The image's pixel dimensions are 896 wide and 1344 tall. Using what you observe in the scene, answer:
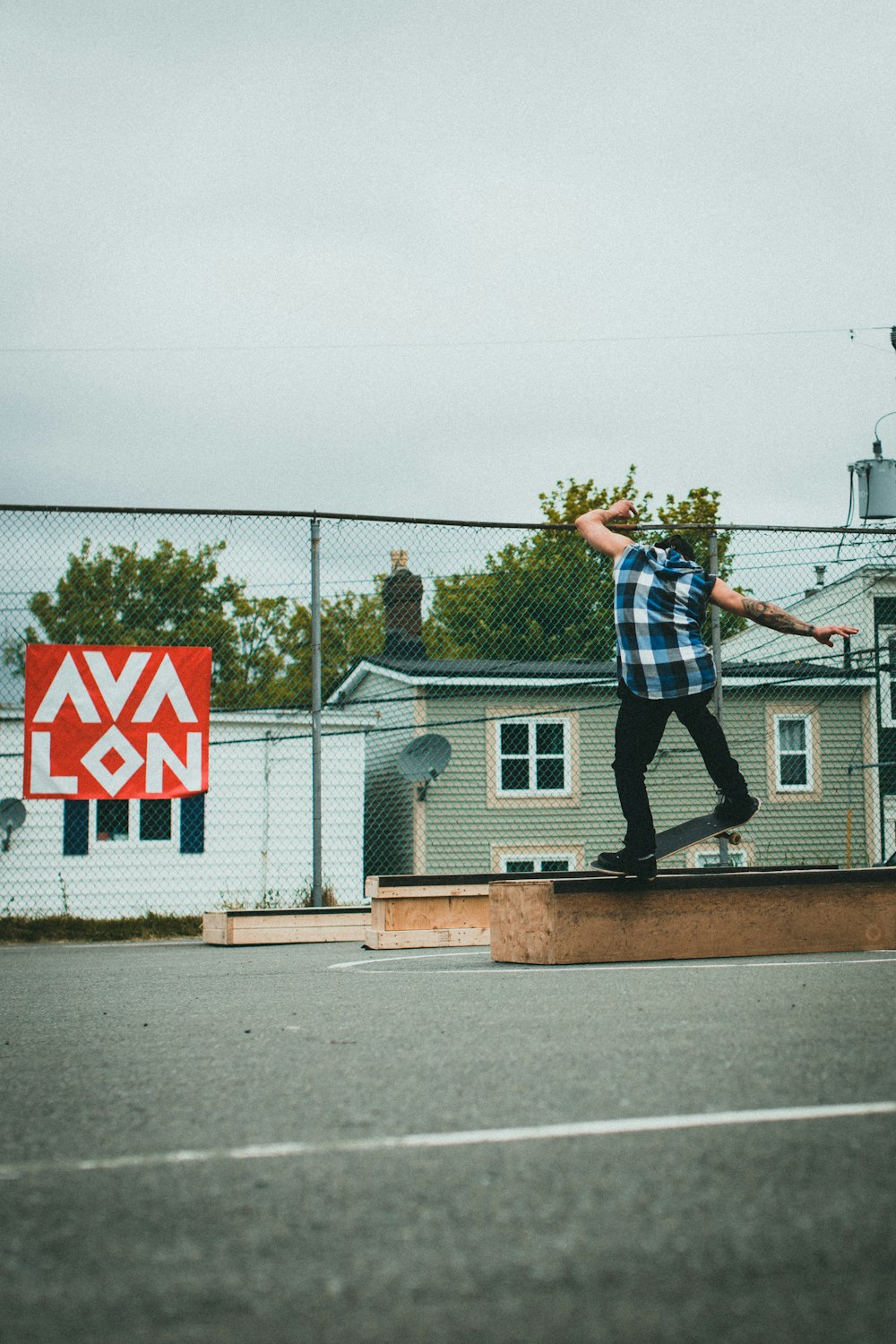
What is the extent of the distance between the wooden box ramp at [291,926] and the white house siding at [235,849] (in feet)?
37.4

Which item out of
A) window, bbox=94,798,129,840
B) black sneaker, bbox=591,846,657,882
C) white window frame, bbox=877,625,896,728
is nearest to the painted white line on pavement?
black sneaker, bbox=591,846,657,882

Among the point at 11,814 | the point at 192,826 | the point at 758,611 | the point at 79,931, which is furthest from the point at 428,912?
the point at 192,826

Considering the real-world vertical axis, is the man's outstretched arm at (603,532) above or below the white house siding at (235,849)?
above

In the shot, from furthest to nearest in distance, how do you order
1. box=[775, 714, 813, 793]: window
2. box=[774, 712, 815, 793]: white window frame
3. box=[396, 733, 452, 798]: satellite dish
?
1. box=[774, 712, 815, 793]: white window frame
2. box=[775, 714, 813, 793]: window
3. box=[396, 733, 452, 798]: satellite dish

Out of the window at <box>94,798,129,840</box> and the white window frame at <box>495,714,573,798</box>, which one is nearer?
the window at <box>94,798,129,840</box>

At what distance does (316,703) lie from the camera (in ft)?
32.7

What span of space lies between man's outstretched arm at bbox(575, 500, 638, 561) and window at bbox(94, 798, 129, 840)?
1729 cm

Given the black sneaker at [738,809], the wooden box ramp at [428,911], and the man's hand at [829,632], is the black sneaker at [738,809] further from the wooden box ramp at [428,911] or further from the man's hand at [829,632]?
the wooden box ramp at [428,911]

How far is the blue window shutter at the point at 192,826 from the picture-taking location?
74.8 ft

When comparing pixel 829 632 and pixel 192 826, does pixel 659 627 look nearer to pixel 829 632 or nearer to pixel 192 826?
pixel 829 632

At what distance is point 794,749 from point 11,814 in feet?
40.4

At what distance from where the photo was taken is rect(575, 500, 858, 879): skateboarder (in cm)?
632

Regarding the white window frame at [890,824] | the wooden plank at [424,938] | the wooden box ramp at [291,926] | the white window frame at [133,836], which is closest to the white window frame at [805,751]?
the white window frame at [890,824]

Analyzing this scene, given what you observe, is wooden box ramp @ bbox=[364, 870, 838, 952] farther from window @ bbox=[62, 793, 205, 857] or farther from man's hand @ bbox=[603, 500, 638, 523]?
window @ bbox=[62, 793, 205, 857]
